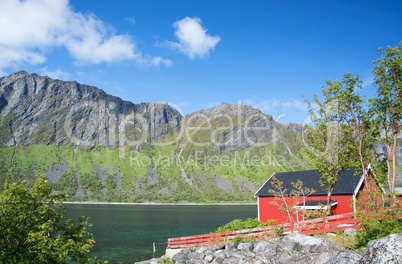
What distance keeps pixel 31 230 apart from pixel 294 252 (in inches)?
544

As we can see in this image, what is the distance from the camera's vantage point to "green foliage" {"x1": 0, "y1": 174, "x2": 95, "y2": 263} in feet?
42.6

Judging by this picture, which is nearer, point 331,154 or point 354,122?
point 354,122

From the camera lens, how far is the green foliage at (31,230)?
1299cm

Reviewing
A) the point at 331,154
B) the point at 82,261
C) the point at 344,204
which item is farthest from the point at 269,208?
the point at 82,261

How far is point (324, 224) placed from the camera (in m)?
20.7

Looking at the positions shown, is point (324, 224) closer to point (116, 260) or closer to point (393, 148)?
point (393, 148)

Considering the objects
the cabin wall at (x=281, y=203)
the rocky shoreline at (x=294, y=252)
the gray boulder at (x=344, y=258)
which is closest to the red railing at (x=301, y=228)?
the rocky shoreline at (x=294, y=252)

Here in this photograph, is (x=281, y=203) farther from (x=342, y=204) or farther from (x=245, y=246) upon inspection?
(x=245, y=246)

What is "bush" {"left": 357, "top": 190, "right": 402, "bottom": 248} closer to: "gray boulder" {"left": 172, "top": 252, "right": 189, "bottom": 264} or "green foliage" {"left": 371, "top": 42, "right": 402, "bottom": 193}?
"green foliage" {"left": 371, "top": 42, "right": 402, "bottom": 193}

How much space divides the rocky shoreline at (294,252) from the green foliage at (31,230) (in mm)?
10598

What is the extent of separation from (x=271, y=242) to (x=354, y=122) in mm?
11987

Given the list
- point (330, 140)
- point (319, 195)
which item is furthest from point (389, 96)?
point (319, 195)

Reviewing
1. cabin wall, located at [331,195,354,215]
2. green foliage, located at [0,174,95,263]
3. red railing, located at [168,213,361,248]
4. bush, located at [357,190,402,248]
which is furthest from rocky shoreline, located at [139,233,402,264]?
cabin wall, located at [331,195,354,215]

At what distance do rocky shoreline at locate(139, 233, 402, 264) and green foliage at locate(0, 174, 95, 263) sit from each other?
34.8 ft
